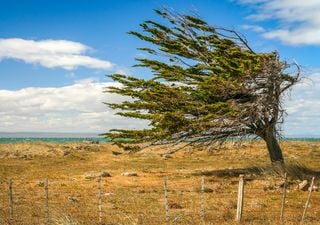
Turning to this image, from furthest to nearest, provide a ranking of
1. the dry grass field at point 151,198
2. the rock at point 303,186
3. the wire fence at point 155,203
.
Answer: the rock at point 303,186 → the dry grass field at point 151,198 → the wire fence at point 155,203

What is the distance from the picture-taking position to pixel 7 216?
51.2ft

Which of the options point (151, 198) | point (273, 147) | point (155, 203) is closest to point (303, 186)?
point (273, 147)

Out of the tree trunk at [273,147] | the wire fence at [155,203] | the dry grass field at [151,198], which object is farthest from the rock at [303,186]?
the tree trunk at [273,147]

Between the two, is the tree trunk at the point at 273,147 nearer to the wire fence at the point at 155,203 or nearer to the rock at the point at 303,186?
the wire fence at the point at 155,203

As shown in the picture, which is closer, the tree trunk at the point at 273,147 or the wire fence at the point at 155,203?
the wire fence at the point at 155,203

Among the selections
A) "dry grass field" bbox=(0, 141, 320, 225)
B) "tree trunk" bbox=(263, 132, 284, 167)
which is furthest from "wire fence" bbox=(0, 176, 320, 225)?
"tree trunk" bbox=(263, 132, 284, 167)

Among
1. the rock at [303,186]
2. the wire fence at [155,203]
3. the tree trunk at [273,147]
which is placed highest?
the tree trunk at [273,147]

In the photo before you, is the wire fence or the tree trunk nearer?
the wire fence

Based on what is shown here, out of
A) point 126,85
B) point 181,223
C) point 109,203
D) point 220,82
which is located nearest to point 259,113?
point 220,82

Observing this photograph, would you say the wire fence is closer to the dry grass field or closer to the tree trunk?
the dry grass field

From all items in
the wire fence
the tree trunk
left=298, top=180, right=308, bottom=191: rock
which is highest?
the tree trunk

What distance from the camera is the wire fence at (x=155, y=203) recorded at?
15141 millimetres

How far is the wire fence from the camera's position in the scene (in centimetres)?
1514

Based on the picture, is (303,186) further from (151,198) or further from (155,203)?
(155,203)
